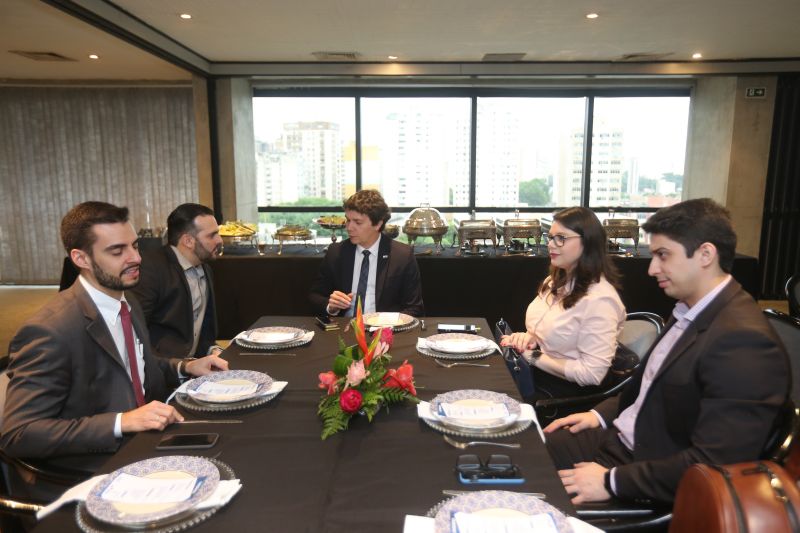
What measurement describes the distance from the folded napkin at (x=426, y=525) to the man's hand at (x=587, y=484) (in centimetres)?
44

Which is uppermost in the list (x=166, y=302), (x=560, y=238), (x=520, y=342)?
(x=560, y=238)

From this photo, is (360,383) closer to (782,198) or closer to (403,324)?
(403,324)

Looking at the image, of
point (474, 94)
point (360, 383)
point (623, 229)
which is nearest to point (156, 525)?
point (360, 383)

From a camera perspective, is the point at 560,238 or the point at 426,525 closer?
the point at 426,525

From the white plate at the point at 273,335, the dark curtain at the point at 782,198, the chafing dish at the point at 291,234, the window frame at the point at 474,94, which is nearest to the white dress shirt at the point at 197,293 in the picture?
the white plate at the point at 273,335

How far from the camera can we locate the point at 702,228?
1.49 metres

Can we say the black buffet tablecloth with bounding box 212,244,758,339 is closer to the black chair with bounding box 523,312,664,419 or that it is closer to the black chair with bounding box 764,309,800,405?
the black chair with bounding box 523,312,664,419

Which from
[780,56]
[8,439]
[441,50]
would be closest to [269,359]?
[8,439]

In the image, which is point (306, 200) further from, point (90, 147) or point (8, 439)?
point (8, 439)

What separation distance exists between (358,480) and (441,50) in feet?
16.5

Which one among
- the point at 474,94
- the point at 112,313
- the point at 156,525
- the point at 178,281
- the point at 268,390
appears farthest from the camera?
the point at 474,94

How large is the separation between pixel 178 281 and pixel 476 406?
1.64m

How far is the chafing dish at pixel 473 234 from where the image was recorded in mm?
4727

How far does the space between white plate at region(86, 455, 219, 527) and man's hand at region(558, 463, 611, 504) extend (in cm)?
91
